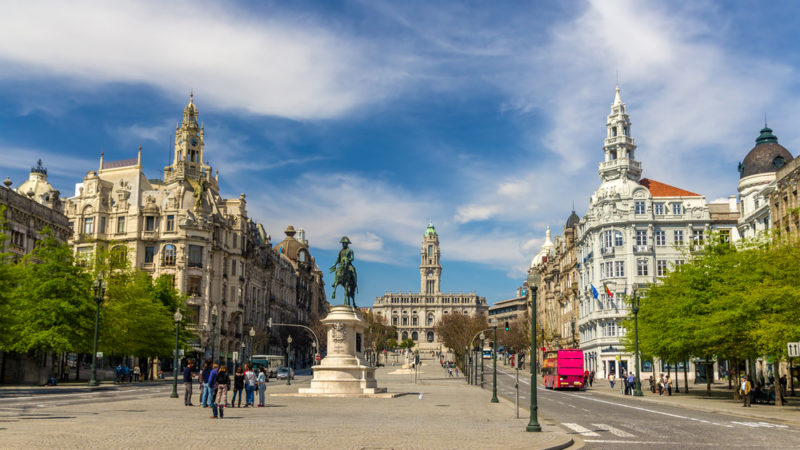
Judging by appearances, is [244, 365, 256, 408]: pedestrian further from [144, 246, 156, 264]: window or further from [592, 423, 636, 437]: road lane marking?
[144, 246, 156, 264]: window

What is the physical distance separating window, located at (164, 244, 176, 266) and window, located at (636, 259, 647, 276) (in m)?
52.5

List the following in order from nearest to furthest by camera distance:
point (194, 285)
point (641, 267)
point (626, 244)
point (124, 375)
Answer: point (124, 375) < point (194, 285) < point (641, 267) < point (626, 244)

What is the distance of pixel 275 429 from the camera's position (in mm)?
18953

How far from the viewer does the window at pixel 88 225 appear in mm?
86625

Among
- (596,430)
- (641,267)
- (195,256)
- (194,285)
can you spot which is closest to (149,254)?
(195,256)

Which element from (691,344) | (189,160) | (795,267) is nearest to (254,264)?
(189,160)

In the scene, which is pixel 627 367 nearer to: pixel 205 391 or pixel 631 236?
pixel 631 236

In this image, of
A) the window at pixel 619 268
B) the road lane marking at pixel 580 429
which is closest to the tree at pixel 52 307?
the road lane marking at pixel 580 429

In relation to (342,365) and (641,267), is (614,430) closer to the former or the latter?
(342,365)

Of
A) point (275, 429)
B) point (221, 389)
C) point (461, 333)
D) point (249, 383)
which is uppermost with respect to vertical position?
point (461, 333)

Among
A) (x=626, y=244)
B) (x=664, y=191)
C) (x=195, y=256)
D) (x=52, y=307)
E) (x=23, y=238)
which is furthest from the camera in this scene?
(x=664, y=191)

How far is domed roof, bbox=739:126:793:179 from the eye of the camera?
76506mm

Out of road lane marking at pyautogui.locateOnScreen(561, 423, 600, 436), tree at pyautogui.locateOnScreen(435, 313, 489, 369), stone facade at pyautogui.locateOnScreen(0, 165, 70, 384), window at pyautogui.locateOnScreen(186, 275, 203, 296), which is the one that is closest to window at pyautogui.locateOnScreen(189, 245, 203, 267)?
window at pyautogui.locateOnScreen(186, 275, 203, 296)

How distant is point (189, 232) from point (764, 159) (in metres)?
62.0
